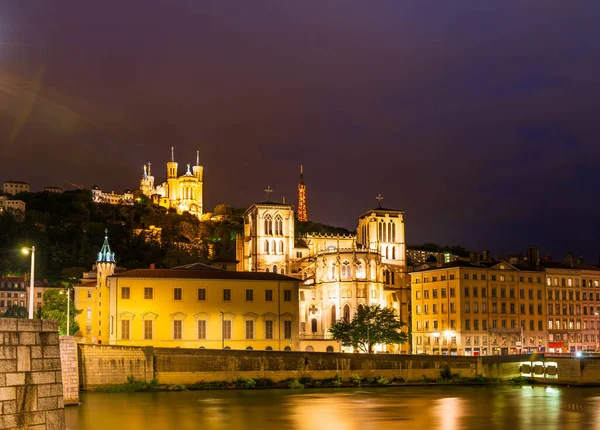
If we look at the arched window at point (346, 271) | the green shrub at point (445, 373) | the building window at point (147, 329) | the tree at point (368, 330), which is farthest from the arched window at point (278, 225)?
the green shrub at point (445, 373)

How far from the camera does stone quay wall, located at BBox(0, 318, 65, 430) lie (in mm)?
15719

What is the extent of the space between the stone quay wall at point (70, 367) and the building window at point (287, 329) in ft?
78.5

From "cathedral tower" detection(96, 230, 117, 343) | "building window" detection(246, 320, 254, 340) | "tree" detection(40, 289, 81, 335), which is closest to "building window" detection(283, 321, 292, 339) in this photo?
"building window" detection(246, 320, 254, 340)

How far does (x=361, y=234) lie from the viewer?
11281 centimetres

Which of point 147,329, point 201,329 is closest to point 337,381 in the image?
point 201,329

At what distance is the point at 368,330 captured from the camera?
7781cm

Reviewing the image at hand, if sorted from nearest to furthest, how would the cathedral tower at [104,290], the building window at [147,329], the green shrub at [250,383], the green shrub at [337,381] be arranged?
the green shrub at [250,383], the green shrub at [337,381], the building window at [147,329], the cathedral tower at [104,290]

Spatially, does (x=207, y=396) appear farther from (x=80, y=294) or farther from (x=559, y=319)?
(x=559, y=319)

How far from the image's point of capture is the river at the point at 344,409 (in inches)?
1700

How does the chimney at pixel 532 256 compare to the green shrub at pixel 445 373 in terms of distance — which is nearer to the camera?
the green shrub at pixel 445 373

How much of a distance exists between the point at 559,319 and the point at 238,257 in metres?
45.8

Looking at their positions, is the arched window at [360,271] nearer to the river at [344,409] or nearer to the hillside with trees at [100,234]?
the river at [344,409]

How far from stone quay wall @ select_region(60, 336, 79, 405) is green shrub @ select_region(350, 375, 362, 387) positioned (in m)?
21.2

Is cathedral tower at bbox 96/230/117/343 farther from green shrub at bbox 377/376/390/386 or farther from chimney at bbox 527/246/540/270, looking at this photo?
chimney at bbox 527/246/540/270
